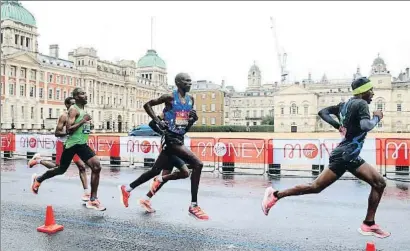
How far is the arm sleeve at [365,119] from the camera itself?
5328mm

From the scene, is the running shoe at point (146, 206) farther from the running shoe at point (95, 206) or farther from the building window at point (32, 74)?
the building window at point (32, 74)

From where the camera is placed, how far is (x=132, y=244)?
536cm

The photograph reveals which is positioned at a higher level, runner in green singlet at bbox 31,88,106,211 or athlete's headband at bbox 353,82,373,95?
athlete's headband at bbox 353,82,373,95

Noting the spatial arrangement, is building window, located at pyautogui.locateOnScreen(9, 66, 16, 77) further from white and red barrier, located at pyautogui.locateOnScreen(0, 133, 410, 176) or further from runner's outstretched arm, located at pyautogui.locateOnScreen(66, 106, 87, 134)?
runner's outstretched arm, located at pyautogui.locateOnScreen(66, 106, 87, 134)

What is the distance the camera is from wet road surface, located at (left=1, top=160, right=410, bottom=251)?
211 inches

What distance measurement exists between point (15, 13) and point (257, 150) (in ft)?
298

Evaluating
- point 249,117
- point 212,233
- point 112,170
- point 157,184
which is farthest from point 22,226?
point 249,117

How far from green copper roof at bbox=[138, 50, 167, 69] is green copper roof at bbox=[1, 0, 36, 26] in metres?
53.6

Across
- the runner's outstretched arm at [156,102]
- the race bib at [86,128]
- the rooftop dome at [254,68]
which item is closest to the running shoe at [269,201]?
the runner's outstretched arm at [156,102]

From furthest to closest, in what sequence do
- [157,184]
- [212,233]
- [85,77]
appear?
[85,77] < [157,184] < [212,233]

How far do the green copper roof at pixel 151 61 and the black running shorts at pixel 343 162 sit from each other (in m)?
141

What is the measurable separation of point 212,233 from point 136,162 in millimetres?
11160

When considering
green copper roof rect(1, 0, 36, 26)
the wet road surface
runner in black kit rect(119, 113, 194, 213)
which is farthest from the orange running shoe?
green copper roof rect(1, 0, 36, 26)

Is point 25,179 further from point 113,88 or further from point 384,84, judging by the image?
point 113,88
